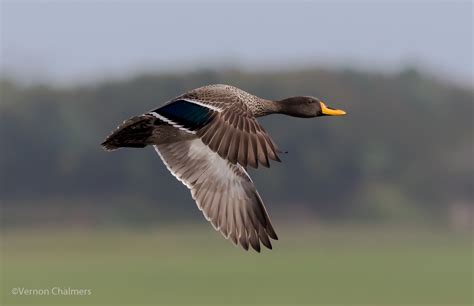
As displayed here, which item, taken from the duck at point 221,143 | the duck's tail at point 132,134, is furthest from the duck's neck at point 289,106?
the duck's tail at point 132,134

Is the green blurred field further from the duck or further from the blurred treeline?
the duck

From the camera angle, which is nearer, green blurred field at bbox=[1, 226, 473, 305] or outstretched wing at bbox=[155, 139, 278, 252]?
outstretched wing at bbox=[155, 139, 278, 252]

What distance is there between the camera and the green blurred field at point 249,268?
53.3 meters

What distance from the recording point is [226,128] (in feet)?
48.2

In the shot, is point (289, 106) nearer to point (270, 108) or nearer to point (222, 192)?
point (270, 108)

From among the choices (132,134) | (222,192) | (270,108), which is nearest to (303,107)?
(270,108)

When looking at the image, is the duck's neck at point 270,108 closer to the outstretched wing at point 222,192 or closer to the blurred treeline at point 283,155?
the outstretched wing at point 222,192

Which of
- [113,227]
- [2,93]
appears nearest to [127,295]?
[113,227]

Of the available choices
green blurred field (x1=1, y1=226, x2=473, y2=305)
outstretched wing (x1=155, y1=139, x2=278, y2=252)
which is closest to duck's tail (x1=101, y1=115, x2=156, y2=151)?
outstretched wing (x1=155, y1=139, x2=278, y2=252)

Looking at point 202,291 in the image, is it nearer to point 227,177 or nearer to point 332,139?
point 332,139

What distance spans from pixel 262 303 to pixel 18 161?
31865mm

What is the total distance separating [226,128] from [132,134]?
71.1 inches

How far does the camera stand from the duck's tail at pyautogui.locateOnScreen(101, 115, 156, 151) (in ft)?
52.5

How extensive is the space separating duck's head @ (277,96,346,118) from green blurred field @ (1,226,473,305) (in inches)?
1251
